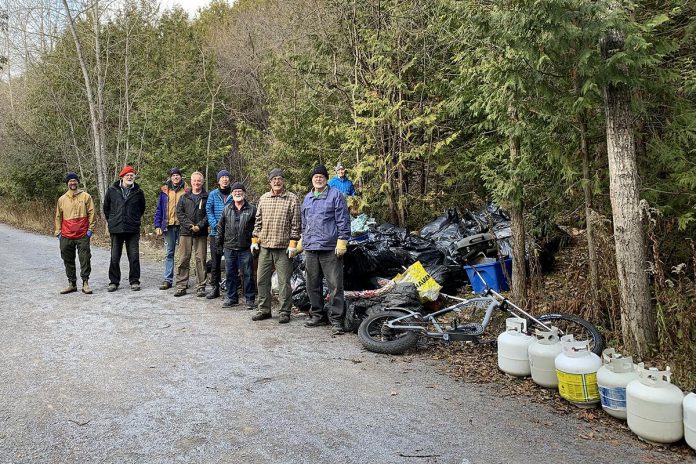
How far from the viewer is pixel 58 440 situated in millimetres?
3330

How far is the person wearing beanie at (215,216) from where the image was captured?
7.62 metres

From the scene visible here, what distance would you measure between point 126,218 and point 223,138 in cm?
892

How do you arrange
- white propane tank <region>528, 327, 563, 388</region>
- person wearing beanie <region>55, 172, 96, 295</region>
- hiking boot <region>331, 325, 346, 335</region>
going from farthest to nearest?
person wearing beanie <region>55, 172, 96, 295</region>, hiking boot <region>331, 325, 346, 335</region>, white propane tank <region>528, 327, 563, 388</region>

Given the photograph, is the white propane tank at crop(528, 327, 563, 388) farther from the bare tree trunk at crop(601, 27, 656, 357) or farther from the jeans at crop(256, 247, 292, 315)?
the jeans at crop(256, 247, 292, 315)

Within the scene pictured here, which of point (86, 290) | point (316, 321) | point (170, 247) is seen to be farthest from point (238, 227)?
point (86, 290)

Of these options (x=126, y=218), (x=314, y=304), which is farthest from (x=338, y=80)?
(x=314, y=304)

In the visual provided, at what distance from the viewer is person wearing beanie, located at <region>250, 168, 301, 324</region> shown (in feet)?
21.2

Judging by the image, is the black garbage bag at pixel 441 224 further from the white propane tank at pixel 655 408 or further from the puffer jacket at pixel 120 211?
the white propane tank at pixel 655 408

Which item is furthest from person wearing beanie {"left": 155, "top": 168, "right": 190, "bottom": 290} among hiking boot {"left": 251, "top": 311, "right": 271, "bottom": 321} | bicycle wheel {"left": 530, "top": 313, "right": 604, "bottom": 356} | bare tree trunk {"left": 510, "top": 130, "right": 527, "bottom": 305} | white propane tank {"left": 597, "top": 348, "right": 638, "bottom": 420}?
white propane tank {"left": 597, "top": 348, "right": 638, "bottom": 420}

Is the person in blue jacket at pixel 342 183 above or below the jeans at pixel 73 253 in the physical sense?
above

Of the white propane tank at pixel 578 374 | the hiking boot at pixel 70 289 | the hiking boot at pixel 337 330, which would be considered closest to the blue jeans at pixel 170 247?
the hiking boot at pixel 70 289

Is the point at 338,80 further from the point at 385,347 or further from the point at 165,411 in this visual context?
the point at 165,411

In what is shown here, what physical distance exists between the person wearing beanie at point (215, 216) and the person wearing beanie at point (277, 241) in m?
1.26

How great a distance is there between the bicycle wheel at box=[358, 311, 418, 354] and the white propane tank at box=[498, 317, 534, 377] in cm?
96
